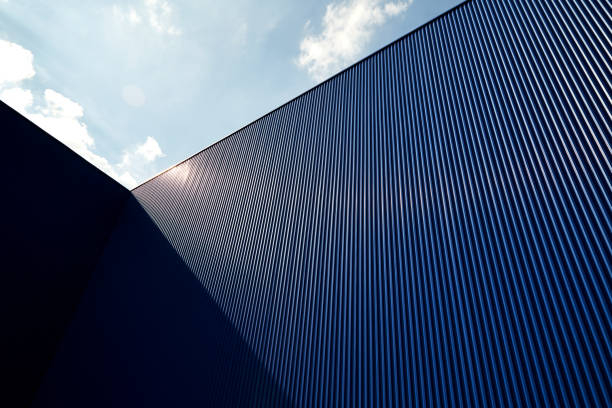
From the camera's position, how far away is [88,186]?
12312mm

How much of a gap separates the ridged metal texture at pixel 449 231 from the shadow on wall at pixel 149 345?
545mm

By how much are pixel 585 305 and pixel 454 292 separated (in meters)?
1.35

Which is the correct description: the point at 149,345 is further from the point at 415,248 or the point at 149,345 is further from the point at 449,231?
the point at 449,231

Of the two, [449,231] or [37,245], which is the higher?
[37,245]

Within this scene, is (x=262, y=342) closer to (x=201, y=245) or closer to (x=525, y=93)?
(x=201, y=245)

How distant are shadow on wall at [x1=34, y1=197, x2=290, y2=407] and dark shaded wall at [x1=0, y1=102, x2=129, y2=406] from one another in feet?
1.76

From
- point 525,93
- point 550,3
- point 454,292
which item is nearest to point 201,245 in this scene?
point 454,292

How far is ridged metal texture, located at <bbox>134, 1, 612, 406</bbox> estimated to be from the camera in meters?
3.45

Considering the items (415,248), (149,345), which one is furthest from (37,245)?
(415,248)

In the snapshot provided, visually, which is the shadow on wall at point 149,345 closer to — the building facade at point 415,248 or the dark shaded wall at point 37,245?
the building facade at point 415,248

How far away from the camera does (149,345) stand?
7.77 metres

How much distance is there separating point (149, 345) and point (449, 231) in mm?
7927

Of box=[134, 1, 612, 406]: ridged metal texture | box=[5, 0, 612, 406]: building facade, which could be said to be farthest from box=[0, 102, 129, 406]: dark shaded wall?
box=[134, 1, 612, 406]: ridged metal texture

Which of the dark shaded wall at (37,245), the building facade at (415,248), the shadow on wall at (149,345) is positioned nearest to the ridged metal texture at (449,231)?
the building facade at (415,248)
